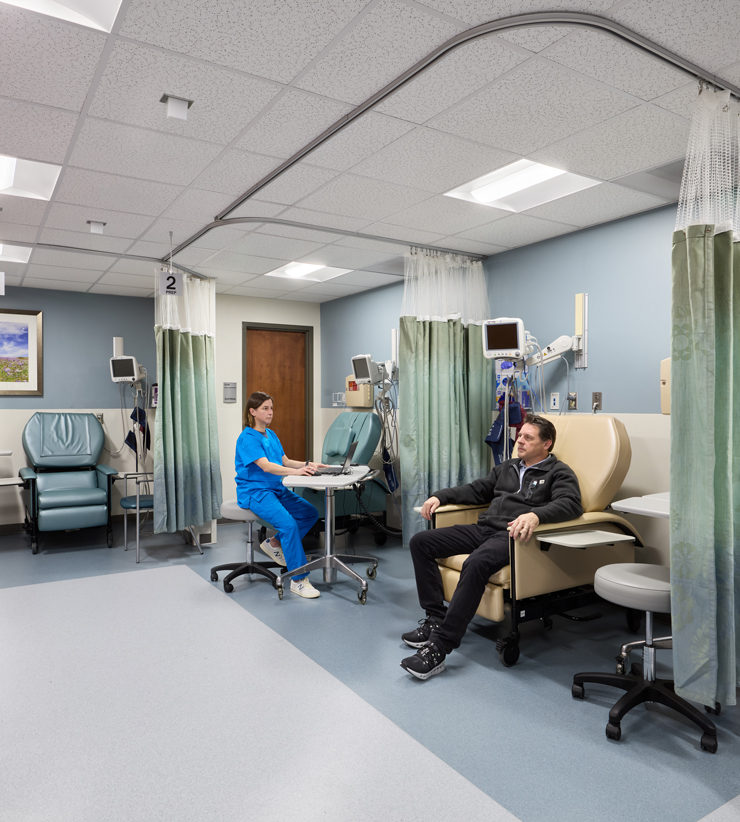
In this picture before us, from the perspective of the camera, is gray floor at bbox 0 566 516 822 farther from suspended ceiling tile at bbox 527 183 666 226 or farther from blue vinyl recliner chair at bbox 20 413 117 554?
suspended ceiling tile at bbox 527 183 666 226

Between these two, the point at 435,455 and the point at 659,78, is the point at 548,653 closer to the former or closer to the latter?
the point at 435,455

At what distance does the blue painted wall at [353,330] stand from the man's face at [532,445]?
2711 mm

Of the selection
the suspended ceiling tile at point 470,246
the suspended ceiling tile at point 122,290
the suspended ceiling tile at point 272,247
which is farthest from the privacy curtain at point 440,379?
the suspended ceiling tile at point 122,290

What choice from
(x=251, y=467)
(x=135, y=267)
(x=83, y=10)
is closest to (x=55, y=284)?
(x=135, y=267)

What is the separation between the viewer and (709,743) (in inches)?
84.4

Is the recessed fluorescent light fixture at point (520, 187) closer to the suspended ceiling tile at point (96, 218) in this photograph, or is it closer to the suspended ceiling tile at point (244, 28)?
the suspended ceiling tile at point (244, 28)

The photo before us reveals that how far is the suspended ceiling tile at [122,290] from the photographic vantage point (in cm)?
577

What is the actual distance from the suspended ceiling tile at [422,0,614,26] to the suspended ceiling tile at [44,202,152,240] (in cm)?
250

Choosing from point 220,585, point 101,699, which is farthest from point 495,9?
point 220,585

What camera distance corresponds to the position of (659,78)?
7.14ft

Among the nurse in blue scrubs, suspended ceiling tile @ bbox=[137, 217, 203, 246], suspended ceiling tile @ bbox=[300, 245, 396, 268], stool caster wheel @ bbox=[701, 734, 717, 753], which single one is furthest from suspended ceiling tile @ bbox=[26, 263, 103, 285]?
stool caster wheel @ bbox=[701, 734, 717, 753]

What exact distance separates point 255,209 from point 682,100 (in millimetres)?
2308

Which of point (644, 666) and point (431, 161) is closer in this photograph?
point (644, 666)

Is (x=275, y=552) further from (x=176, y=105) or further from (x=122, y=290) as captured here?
(x=122, y=290)
